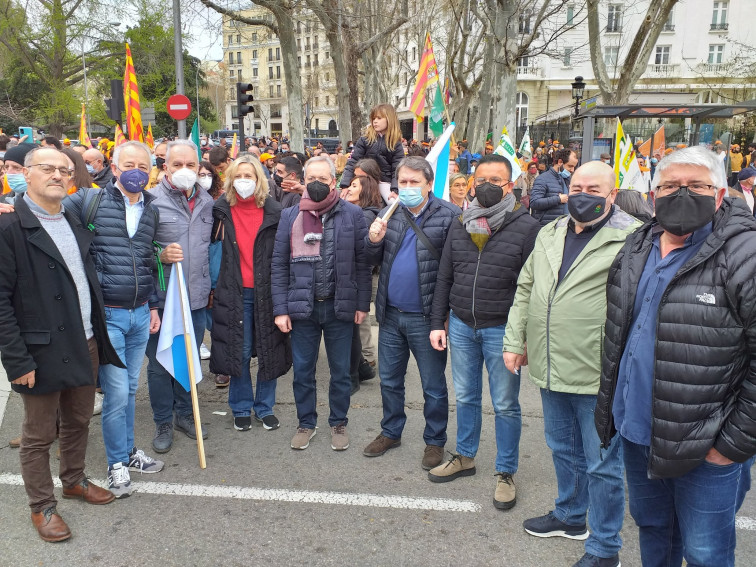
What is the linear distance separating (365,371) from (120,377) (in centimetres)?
246

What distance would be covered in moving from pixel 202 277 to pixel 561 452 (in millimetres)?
2689

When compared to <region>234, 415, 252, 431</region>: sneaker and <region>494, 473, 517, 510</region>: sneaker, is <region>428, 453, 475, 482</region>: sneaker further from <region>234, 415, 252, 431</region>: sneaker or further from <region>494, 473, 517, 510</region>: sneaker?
<region>234, 415, 252, 431</region>: sneaker

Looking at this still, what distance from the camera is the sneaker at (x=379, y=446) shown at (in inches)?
170

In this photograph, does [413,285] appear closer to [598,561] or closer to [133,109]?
[598,561]

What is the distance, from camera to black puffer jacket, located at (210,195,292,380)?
4484 mm

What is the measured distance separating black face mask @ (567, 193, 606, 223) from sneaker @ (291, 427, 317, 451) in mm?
2499

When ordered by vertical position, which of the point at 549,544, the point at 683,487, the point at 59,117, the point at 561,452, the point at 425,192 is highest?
the point at 59,117

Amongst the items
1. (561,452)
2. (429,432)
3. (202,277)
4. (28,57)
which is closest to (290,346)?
(202,277)

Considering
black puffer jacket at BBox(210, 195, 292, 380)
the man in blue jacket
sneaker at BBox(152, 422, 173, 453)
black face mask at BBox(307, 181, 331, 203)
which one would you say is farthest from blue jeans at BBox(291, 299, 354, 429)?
sneaker at BBox(152, 422, 173, 453)

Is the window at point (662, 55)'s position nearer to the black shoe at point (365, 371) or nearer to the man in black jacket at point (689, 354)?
the black shoe at point (365, 371)

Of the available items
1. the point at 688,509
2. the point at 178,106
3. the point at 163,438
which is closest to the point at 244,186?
the point at 163,438

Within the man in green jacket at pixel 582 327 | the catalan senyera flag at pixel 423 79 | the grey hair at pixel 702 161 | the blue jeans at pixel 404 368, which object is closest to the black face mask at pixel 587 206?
the man in green jacket at pixel 582 327

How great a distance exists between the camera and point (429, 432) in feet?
13.8

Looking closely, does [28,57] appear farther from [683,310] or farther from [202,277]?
[683,310]
